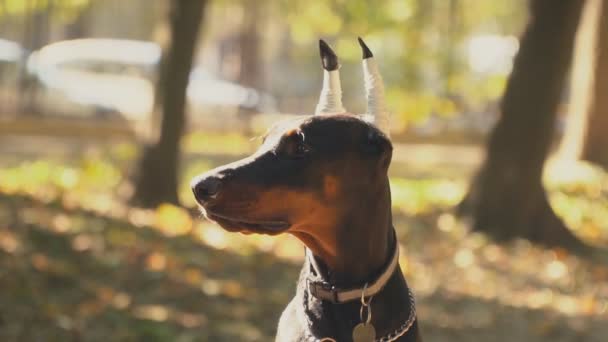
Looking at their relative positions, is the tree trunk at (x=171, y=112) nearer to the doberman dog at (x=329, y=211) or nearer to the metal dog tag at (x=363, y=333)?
the doberman dog at (x=329, y=211)

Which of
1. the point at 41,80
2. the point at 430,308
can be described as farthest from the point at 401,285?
the point at 41,80

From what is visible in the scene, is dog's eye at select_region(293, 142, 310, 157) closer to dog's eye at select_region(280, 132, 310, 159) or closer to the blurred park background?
dog's eye at select_region(280, 132, 310, 159)

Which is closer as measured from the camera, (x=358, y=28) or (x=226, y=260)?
(x=226, y=260)

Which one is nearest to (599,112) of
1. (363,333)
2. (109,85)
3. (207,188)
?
(363,333)

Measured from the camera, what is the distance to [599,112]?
46.3 feet

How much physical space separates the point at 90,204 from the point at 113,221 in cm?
74

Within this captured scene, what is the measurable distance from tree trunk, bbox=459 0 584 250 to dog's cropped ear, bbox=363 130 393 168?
6.98m

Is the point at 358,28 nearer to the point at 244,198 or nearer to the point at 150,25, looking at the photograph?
the point at 244,198

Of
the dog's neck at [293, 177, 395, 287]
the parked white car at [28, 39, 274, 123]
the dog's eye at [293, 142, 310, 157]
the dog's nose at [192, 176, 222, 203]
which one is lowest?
the parked white car at [28, 39, 274, 123]

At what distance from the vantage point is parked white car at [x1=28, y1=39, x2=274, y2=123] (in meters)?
20.5

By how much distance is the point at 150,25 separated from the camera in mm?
39938

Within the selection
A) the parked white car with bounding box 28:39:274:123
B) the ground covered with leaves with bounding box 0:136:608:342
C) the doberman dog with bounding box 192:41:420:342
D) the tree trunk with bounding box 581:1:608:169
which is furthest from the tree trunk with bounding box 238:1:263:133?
the doberman dog with bounding box 192:41:420:342

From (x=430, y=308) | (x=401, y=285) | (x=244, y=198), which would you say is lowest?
(x=430, y=308)

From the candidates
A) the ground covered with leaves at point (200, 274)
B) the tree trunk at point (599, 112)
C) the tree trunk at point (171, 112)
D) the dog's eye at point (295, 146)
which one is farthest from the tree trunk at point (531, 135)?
the dog's eye at point (295, 146)
